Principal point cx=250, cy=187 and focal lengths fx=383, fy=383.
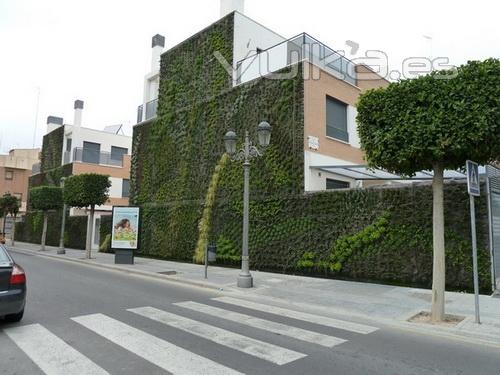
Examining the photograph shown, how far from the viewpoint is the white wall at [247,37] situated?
18016mm

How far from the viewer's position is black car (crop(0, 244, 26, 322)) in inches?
225

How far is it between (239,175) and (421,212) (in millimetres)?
7611

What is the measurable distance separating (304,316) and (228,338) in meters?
2.28

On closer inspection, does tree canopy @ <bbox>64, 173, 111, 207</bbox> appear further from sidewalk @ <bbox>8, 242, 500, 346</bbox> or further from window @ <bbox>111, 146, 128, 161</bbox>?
window @ <bbox>111, 146, 128, 161</bbox>

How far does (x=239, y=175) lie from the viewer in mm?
16172

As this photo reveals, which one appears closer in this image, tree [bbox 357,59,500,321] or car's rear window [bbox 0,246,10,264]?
car's rear window [bbox 0,246,10,264]

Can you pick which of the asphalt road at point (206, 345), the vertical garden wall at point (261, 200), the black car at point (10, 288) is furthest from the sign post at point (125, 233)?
the black car at point (10, 288)

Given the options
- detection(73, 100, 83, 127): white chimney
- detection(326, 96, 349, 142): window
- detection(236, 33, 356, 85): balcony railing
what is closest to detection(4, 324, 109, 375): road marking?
detection(236, 33, 356, 85): balcony railing

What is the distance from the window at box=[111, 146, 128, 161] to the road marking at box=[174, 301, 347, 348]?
1199 inches

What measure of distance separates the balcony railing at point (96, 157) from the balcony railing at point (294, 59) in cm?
2103

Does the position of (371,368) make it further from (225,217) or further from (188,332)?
(225,217)

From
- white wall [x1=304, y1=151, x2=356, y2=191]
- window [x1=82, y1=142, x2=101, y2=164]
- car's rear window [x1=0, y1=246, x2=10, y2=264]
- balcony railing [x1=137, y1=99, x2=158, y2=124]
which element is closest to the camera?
car's rear window [x1=0, y1=246, x2=10, y2=264]

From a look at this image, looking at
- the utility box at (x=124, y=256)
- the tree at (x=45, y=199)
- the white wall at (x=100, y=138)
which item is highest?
the white wall at (x=100, y=138)

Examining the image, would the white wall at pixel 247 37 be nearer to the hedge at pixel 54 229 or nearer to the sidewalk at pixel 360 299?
the sidewalk at pixel 360 299
